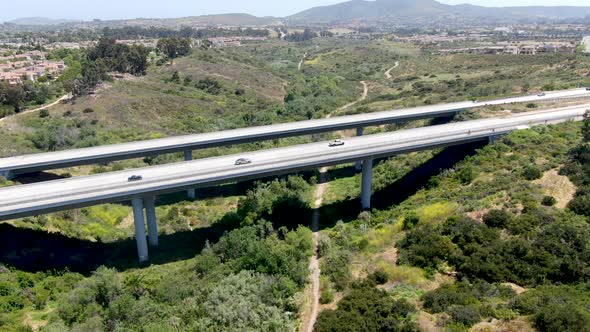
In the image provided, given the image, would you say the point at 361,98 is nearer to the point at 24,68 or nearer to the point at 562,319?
the point at 24,68

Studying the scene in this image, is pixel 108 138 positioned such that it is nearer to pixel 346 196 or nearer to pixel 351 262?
pixel 346 196

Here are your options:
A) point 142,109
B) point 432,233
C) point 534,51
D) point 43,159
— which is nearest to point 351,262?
point 432,233

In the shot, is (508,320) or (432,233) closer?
(508,320)

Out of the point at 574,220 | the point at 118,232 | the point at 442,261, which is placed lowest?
the point at 118,232

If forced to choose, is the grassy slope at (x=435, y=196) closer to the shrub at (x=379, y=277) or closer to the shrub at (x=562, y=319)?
the shrub at (x=379, y=277)

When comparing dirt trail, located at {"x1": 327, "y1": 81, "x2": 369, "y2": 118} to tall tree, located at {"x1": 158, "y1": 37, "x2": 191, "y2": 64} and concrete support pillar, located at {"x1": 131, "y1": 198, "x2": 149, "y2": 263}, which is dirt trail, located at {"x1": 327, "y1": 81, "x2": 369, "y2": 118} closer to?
tall tree, located at {"x1": 158, "y1": 37, "x2": 191, "y2": 64}

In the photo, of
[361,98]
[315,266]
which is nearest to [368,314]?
[315,266]

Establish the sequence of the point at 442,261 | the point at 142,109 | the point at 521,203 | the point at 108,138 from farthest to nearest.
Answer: the point at 142,109
the point at 108,138
the point at 521,203
the point at 442,261

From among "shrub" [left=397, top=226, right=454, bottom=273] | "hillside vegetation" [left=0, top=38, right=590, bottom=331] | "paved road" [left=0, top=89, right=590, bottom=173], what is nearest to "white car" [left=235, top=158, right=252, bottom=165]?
"hillside vegetation" [left=0, top=38, right=590, bottom=331]
